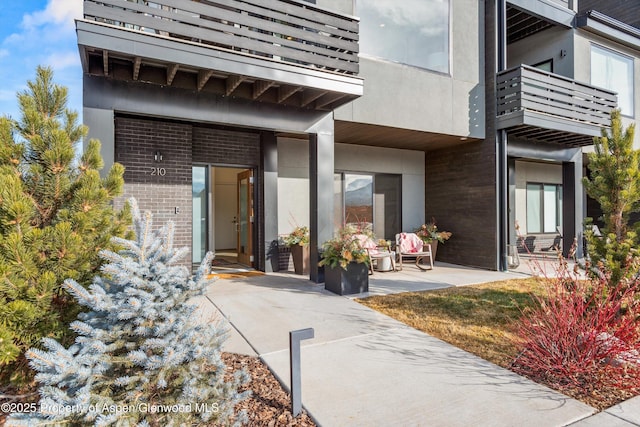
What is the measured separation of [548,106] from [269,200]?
663 cm

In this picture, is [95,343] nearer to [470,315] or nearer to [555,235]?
[470,315]

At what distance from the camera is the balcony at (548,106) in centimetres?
777

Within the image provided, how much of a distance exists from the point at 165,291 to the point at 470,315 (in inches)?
161

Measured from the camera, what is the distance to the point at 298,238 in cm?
769

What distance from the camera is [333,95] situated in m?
6.09

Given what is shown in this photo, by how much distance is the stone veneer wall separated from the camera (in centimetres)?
667

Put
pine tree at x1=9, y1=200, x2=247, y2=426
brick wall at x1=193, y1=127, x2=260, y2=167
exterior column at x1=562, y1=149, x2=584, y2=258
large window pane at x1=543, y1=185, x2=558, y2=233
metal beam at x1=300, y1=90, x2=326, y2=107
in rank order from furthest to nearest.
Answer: large window pane at x1=543, y1=185, x2=558, y2=233, exterior column at x1=562, y1=149, x2=584, y2=258, brick wall at x1=193, y1=127, x2=260, y2=167, metal beam at x1=300, y1=90, x2=326, y2=107, pine tree at x1=9, y1=200, x2=247, y2=426

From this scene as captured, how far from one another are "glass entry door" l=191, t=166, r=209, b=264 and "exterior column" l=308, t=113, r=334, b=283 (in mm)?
2475

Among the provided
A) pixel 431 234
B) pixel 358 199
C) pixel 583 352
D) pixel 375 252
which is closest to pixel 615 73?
pixel 431 234

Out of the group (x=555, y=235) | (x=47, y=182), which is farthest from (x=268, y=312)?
(x=555, y=235)

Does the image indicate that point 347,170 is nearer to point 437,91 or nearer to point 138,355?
point 437,91

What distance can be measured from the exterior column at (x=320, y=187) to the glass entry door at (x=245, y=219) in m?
2.09

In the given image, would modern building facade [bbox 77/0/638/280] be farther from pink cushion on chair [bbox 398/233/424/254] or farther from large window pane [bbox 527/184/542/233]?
pink cushion on chair [bbox 398/233/424/254]

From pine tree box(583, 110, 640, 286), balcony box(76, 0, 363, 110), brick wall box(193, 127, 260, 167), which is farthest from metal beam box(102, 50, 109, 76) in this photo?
pine tree box(583, 110, 640, 286)
